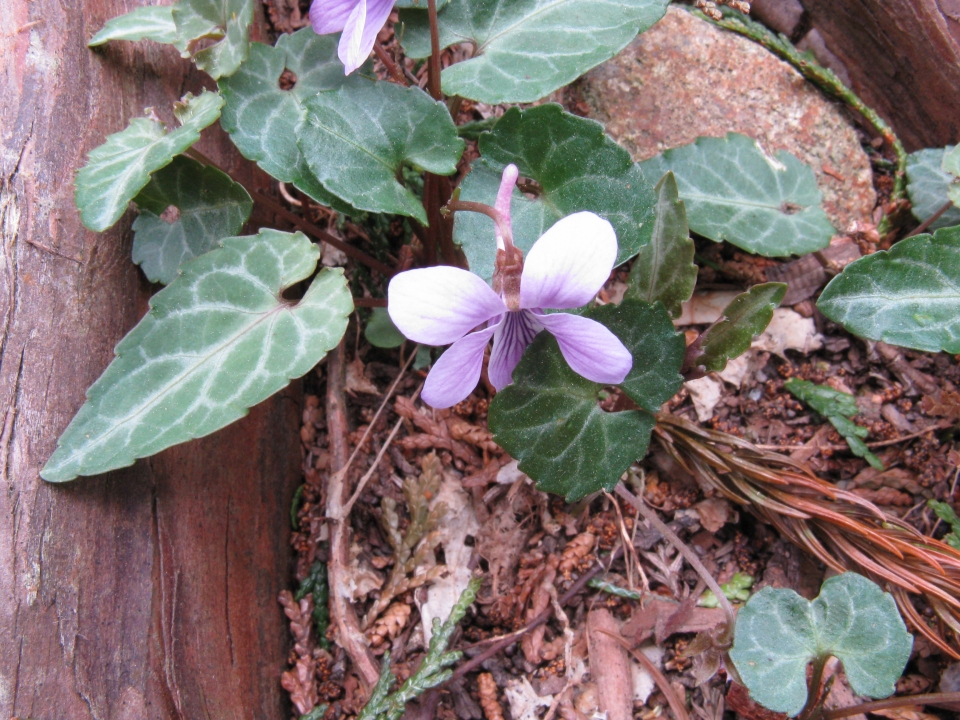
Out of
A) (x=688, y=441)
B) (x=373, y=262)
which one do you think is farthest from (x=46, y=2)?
(x=688, y=441)

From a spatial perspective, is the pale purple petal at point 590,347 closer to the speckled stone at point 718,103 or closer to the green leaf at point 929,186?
the speckled stone at point 718,103

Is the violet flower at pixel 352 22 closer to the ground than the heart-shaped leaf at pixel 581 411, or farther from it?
farther from it

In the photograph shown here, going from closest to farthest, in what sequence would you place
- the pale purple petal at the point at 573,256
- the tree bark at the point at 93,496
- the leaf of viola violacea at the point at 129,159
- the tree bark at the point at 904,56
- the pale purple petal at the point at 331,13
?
the pale purple petal at the point at 573,256, the tree bark at the point at 93,496, the leaf of viola violacea at the point at 129,159, the pale purple petal at the point at 331,13, the tree bark at the point at 904,56

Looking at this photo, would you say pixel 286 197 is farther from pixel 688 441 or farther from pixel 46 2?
pixel 688 441

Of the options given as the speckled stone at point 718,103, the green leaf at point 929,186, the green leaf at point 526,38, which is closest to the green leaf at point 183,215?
the green leaf at point 526,38

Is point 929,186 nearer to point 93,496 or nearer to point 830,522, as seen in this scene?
point 830,522

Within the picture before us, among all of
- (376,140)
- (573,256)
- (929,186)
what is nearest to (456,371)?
(573,256)
